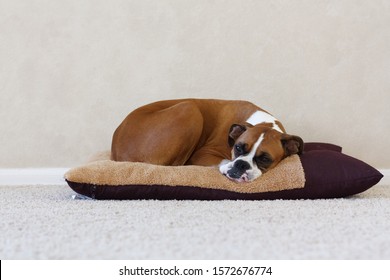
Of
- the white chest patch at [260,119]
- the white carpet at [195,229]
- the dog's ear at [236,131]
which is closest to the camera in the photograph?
the white carpet at [195,229]

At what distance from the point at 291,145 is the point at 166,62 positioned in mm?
1043

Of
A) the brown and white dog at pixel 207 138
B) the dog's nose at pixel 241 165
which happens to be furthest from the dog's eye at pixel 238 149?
the dog's nose at pixel 241 165

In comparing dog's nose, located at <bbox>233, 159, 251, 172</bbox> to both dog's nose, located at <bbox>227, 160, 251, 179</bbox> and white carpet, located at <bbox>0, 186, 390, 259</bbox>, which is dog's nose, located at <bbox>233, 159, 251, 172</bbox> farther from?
white carpet, located at <bbox>0, 186, 390, 259</bbox>

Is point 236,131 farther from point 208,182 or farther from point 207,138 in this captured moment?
point 208,182

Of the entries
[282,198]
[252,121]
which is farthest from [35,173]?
[282,198]

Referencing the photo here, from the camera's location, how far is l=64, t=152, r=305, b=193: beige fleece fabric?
2.25 meters

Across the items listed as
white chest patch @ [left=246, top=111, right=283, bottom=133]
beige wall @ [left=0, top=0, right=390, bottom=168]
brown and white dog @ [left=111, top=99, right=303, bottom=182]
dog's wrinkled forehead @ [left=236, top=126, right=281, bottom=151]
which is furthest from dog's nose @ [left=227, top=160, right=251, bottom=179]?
beige wall @ [left=0, top=0, right=390, bottom=168]

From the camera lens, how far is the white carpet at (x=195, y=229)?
1410mm

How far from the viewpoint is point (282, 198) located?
7.60ft

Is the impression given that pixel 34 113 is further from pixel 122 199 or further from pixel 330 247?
pixel 330 247

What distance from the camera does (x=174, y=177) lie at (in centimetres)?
229

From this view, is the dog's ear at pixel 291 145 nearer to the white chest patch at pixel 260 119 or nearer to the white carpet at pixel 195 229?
the white chest patch at pixel 260 119

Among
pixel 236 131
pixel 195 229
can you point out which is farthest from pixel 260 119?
pixel 195 229

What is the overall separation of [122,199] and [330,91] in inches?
62.0
